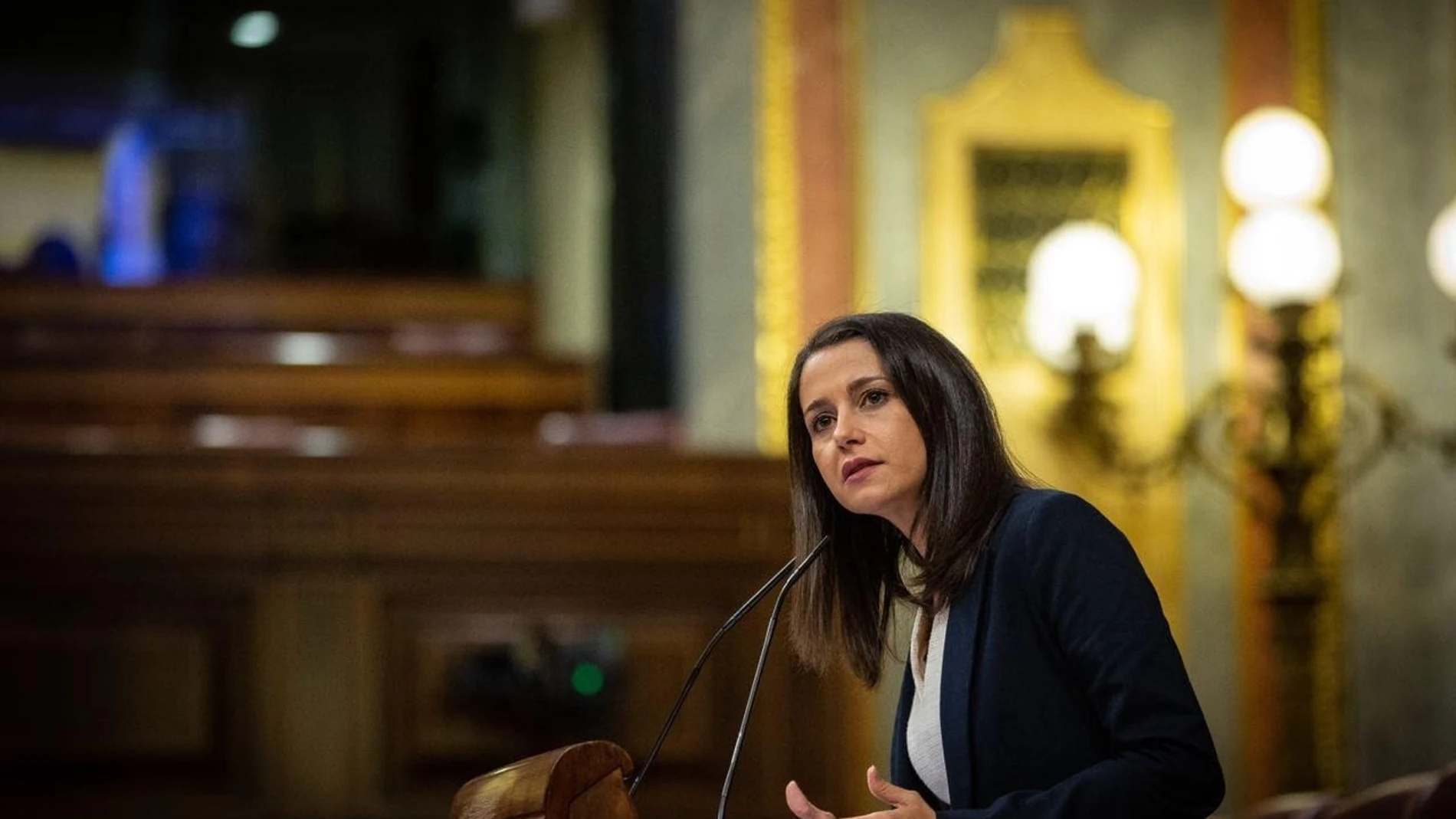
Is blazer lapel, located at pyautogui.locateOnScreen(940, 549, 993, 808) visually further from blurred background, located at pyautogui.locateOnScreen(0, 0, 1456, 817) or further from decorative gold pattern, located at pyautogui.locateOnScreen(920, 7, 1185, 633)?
decorative gold pattern, located at pyautogui.locateOnScreen(920, 7, 1185, 633)

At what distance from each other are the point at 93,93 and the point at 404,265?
1.48m

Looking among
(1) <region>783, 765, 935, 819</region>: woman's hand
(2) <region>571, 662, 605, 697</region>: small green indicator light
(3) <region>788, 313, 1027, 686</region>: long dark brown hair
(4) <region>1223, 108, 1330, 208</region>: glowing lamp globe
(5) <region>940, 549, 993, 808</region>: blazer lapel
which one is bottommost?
(2) <region>571, 662, 605, 697</region>: small green indicator light

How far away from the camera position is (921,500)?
1.55 metres

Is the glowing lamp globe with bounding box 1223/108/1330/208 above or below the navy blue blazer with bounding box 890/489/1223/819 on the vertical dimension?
above

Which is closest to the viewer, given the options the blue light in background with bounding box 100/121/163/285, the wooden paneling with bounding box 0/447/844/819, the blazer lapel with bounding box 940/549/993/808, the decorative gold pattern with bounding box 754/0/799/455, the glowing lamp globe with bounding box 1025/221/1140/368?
the blazer lapel with bounding box 940/549/993/808

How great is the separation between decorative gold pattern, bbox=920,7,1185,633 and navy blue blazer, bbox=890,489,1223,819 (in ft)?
10.7

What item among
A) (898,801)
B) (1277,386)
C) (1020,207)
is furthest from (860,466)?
(1277,386)

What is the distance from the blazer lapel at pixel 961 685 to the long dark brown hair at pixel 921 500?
1 cm

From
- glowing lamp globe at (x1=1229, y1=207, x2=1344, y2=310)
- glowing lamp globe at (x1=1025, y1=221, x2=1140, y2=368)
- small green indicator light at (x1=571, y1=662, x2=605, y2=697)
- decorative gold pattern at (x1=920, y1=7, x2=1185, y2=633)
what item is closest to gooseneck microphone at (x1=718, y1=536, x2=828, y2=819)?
small green indicator light at (x1=571, y1=662, x2=605, y2=697)

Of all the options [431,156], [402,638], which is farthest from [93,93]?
[402,638]

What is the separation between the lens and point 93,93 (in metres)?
7.05

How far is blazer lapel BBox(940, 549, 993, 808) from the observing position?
1.47m

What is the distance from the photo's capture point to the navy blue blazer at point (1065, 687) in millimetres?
1368

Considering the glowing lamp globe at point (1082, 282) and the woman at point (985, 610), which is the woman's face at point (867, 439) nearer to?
the woman at point (985, 610)
